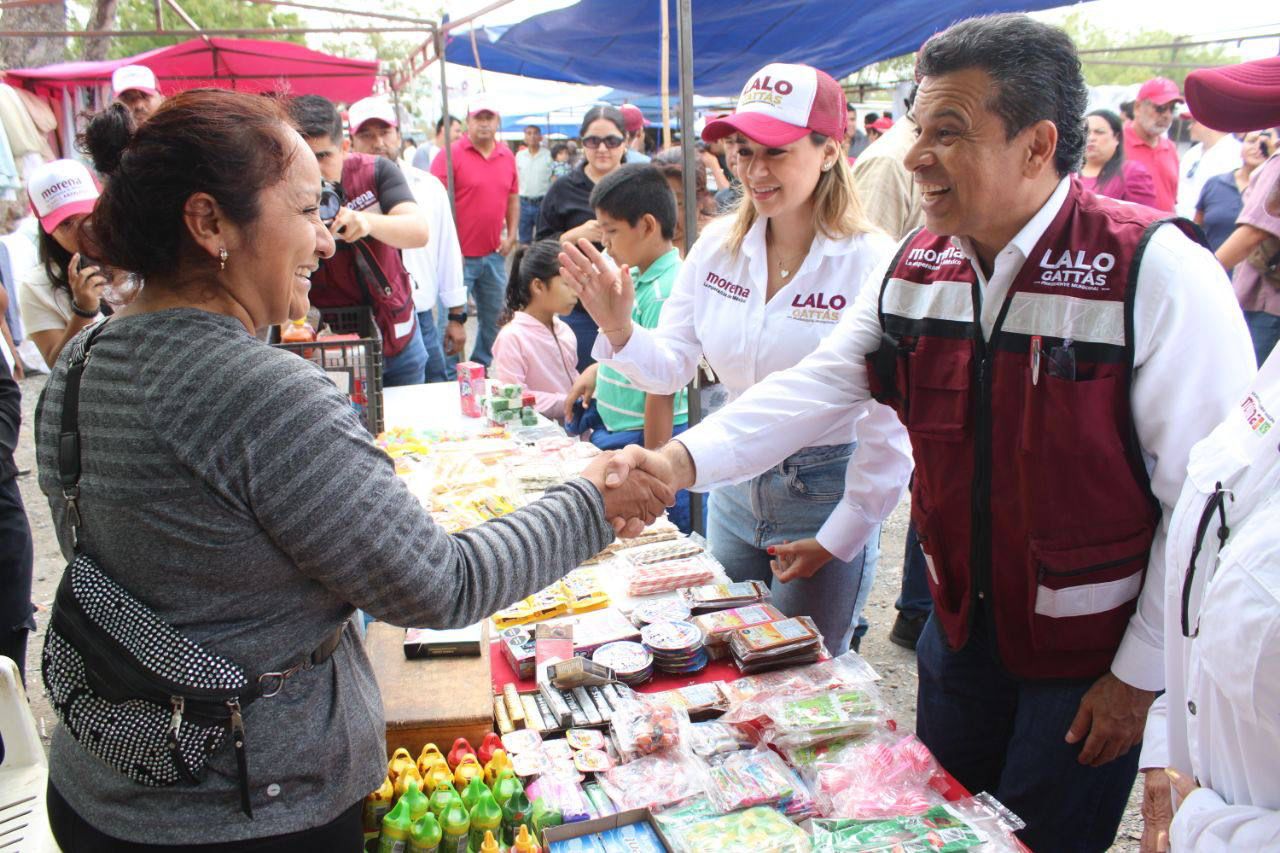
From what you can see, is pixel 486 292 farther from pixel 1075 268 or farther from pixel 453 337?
pixel 1075 268

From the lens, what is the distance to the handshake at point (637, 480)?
162 centimetres

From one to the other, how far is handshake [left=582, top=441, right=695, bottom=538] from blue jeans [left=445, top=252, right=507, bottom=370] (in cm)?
606

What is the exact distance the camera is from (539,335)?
178 inches

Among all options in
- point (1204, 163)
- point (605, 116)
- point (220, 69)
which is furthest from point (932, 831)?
point (220, 69)

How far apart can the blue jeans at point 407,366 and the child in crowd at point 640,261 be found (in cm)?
144

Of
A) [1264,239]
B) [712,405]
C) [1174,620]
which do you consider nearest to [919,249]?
[1174,620]

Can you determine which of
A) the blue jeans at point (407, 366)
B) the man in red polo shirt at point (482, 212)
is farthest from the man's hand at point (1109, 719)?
the man in red polo shirt at point (482, 212)

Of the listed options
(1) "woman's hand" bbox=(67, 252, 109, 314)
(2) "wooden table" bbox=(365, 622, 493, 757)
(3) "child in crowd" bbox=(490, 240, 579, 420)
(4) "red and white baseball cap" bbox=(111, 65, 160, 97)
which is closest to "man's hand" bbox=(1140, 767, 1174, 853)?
(2) "wooden table" bbox=(365, 622, 493, 757)

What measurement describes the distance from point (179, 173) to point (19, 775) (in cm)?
177

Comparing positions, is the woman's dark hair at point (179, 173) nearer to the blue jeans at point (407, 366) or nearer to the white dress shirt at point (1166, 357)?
the white dress shirt at point (1166, 357)

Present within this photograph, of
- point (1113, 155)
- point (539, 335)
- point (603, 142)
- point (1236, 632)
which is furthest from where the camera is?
point (603, 142)

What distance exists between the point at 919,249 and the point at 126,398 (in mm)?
1468

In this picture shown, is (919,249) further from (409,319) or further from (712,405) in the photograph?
(409,319)

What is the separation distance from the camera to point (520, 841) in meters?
1.51
